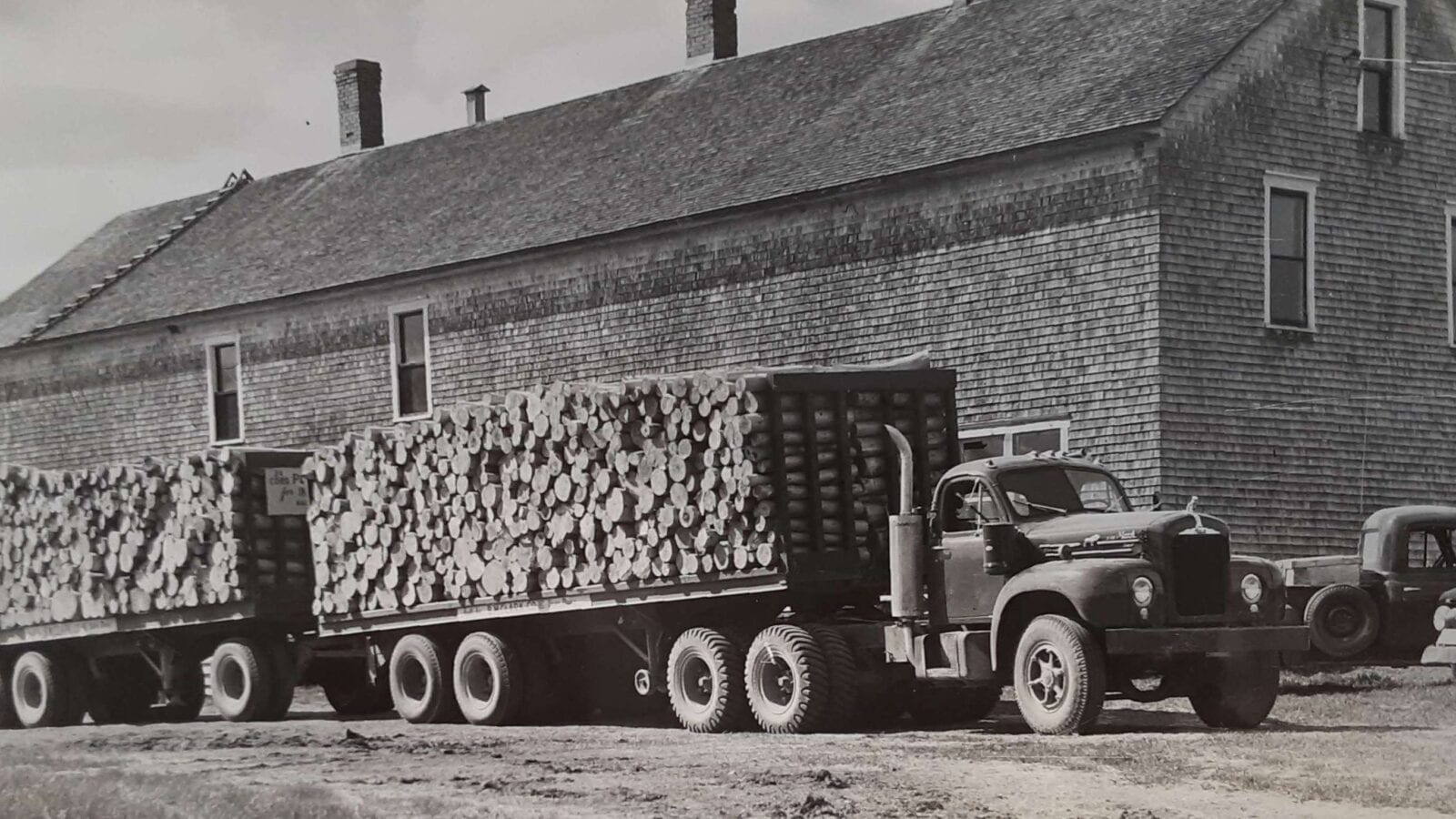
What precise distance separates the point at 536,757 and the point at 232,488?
8.35m

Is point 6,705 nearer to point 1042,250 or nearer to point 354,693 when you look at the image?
point 354,693

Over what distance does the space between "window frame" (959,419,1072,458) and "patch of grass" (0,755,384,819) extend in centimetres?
1119

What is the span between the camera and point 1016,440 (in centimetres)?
2342

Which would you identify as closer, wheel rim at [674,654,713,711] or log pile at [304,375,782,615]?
log pile at [304,375,782,615]

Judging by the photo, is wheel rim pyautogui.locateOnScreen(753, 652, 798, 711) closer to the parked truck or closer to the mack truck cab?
the mack truck cab

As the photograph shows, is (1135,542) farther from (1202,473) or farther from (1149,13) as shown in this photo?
(1149,13)

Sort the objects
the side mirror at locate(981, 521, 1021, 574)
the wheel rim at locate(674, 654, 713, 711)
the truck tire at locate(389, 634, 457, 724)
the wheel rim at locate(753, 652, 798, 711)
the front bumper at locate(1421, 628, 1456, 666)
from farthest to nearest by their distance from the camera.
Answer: the truck tire at locate(389, 634, 457, 724)
the front bumper at locate(1421, 628, 1456, 666)
the wheel rim at locate(674, 654, 713, 711)
the wheel rim at locate(753, 652, 798, 711)
the side mirror at locate(981, 521, 1021, 574)

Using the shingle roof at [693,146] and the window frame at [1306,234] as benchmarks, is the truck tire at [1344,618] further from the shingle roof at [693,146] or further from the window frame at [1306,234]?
the shingle roof at [693,146]

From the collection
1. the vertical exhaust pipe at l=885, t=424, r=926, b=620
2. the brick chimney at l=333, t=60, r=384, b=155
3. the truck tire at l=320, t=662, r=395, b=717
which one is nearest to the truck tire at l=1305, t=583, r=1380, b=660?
the vertical exhaust pipe at l=885, t=424, r=926, b=620

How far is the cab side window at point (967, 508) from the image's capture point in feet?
53.0

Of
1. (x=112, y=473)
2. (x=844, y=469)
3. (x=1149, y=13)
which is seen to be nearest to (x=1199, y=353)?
(x=1149, y=13)

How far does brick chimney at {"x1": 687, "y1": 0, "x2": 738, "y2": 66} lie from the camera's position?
108ft

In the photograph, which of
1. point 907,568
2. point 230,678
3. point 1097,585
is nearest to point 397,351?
point 230,678

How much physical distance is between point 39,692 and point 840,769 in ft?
46.4
